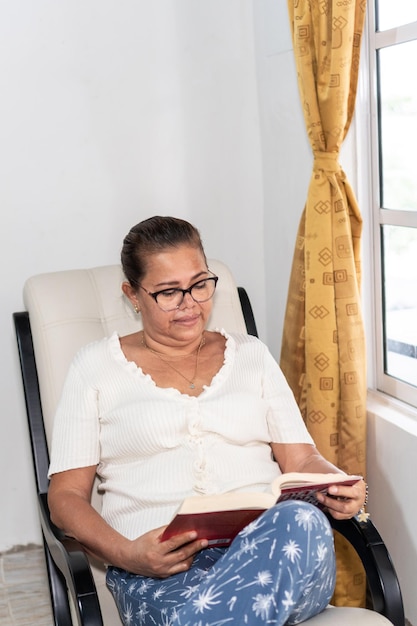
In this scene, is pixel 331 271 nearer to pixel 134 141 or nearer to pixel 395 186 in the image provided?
pixel 395 186

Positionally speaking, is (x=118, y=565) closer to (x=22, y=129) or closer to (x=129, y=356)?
(x=129, y=356)

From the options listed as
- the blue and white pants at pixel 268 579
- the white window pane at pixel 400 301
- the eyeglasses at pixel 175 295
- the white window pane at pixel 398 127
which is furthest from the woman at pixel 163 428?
the white window pane at pixel 398 127

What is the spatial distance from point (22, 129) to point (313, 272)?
103cm

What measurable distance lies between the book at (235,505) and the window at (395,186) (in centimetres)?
77

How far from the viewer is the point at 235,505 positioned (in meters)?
1.48

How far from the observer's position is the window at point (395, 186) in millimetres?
2191

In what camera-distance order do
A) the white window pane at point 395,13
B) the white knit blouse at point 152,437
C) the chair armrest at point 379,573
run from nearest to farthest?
the chair armrest at point 379,573 < the white knit blouse at point 152,437 < the white window pane at point 395,13

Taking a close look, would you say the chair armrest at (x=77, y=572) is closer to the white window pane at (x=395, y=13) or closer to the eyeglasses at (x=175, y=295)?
the eyeglasses at (x=175, y=295)

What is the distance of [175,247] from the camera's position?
187 centimetres

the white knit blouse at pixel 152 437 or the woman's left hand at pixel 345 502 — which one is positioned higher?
the white knit blouse at pixel 152 437

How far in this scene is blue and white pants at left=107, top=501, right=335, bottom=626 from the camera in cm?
139

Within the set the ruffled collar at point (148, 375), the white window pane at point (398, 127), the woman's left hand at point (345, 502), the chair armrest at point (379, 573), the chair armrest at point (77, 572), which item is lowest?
the chair armrest at point (379, 573)

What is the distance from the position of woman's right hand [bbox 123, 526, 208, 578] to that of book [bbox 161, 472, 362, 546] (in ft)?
0.05

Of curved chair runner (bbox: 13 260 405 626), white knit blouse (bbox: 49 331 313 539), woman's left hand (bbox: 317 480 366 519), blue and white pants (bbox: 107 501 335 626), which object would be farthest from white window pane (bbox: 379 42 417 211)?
blue and white pants (bbox: 107 501 335 626)
